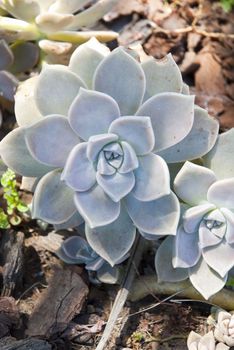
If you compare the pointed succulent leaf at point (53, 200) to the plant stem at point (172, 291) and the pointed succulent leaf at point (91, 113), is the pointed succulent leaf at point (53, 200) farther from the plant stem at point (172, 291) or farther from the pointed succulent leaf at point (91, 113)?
the plant stem at point (172, 291)

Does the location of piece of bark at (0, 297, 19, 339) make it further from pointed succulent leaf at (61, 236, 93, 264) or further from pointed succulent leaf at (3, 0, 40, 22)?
pointed succulent leaf at (3, 0, 40, 22)

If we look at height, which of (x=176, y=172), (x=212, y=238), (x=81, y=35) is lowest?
(x=212, y=238)

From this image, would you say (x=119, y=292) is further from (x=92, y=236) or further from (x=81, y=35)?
(x=81, y=35)

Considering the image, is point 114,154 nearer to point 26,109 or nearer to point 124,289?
point 26,109

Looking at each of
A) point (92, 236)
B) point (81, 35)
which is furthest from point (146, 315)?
point (81, 35)

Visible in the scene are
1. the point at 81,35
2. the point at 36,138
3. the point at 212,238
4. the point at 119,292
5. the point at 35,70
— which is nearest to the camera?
the point at 36,138

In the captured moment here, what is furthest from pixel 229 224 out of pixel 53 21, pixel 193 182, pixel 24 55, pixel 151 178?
pixel 24 55

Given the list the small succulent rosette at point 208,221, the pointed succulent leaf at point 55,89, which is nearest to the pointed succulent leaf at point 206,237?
the small succulent rosette at point 208,221
